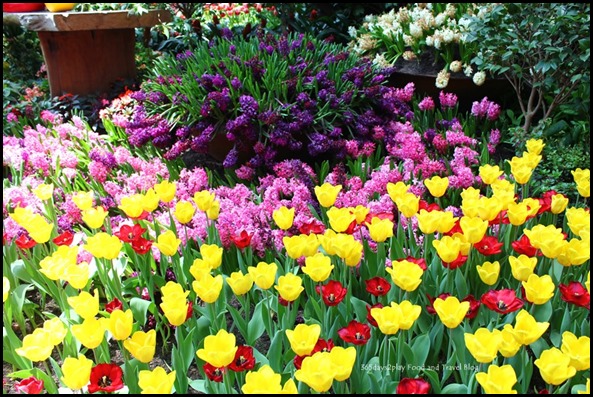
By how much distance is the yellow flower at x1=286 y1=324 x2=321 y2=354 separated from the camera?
1.40m

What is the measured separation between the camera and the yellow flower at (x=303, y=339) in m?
1.40

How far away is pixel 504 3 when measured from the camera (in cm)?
329

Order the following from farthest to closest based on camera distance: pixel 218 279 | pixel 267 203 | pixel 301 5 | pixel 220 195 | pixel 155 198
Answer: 1. pixel 301 5
2. pixel 220 195
3. pixel 267 203
4. pixel 155 198
5. pixel 218 279

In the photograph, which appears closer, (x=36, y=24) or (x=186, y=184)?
(x=186, y=184)

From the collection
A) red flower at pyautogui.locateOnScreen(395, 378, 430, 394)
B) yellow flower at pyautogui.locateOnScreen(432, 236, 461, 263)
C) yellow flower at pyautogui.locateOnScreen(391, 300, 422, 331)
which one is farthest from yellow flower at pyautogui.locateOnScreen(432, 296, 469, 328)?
yellow flower at pyautogui.locateOnScreen(432, 236, 461, 263)

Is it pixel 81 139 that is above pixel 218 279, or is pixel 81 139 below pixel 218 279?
below

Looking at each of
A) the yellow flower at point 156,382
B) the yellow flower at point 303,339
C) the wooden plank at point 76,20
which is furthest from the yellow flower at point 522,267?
the wooden plank at point 76,20

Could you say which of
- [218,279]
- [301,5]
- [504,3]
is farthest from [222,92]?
[301,5]

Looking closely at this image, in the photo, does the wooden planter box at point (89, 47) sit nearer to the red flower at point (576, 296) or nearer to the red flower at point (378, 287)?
the red flower at point (378, 287)

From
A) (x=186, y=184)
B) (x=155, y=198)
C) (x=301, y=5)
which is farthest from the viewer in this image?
(x=301, y=5)

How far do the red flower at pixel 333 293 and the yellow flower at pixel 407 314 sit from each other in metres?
0.24

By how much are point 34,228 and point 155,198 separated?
38cm

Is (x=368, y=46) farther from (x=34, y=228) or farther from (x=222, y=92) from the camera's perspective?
(x=34, y=228)

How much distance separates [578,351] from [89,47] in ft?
14.4
